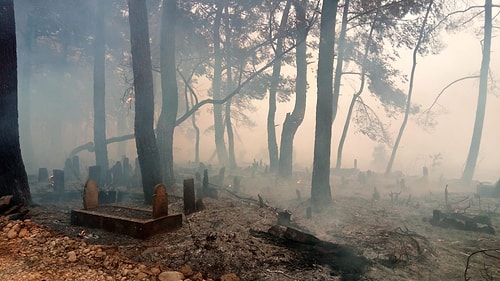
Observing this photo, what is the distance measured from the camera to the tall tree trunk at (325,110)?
9.82 m

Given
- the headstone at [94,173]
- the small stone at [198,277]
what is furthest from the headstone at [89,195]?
the headstone at [94,173]

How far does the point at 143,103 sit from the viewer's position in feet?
29.1

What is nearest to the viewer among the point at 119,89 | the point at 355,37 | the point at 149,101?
the point at 149,101

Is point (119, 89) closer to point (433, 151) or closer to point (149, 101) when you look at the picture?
point (149, 101)

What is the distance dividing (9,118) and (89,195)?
2690 millimetres

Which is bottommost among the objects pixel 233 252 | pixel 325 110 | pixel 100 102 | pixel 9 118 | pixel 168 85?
pixel 233 252

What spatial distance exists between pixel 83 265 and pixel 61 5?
18640 mm

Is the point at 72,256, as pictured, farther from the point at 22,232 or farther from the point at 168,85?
the point at 168,85

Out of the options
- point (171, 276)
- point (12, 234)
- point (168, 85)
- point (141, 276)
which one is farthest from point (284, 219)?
point (168, 85)

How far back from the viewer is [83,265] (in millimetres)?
3990

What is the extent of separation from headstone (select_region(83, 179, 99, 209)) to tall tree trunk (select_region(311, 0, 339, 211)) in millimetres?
6033

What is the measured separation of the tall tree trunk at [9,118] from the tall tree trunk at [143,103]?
260cm

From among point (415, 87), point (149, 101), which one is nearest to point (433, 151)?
point (415, 87)

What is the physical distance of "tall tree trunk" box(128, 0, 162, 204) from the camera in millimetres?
8594
